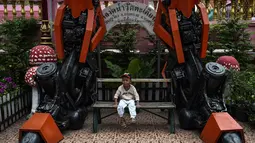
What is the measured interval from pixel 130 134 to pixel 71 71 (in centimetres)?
139

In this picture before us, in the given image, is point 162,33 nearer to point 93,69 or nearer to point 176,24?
point 176,24

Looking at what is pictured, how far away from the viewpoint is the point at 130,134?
14.0 ft

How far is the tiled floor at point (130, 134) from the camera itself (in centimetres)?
404

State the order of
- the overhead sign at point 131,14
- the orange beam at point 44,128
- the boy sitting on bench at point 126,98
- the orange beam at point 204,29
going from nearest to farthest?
the orange beam at point 44,128 → the boy sitting on bench at point 126,98 → the orange beam at point 204,29 → the overhead sign at point 131,14

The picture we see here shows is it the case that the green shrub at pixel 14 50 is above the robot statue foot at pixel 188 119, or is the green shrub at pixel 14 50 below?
above

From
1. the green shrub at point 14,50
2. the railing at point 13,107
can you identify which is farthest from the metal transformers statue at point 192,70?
the green shrub at point 14,50

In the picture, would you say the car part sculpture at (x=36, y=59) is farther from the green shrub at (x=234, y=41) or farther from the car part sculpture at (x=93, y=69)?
the green shrub at (x=234, y=41)

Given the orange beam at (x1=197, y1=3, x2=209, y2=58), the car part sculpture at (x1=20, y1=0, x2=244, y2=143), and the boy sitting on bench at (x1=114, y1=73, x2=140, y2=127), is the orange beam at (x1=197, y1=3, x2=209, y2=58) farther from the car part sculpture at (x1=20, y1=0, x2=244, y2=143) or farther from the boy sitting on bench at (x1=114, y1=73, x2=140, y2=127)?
the boy sitting on bench at (x1=114, y1=73, x2=140, y2=127)

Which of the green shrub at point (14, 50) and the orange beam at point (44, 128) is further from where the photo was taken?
the green shrub at point (14, 50)

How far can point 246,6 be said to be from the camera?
23.4ft

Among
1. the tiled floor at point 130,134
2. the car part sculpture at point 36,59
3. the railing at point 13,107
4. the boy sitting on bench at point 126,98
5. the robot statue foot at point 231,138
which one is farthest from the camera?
the car part sculpture at point 36,59

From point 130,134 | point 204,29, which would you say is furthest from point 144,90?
point 204,29

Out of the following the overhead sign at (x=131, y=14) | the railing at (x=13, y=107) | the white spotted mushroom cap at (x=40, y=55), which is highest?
the overhead sign at (x=131, y=14)

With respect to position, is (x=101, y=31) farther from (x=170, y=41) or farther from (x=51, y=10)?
(x=51, y=10)
